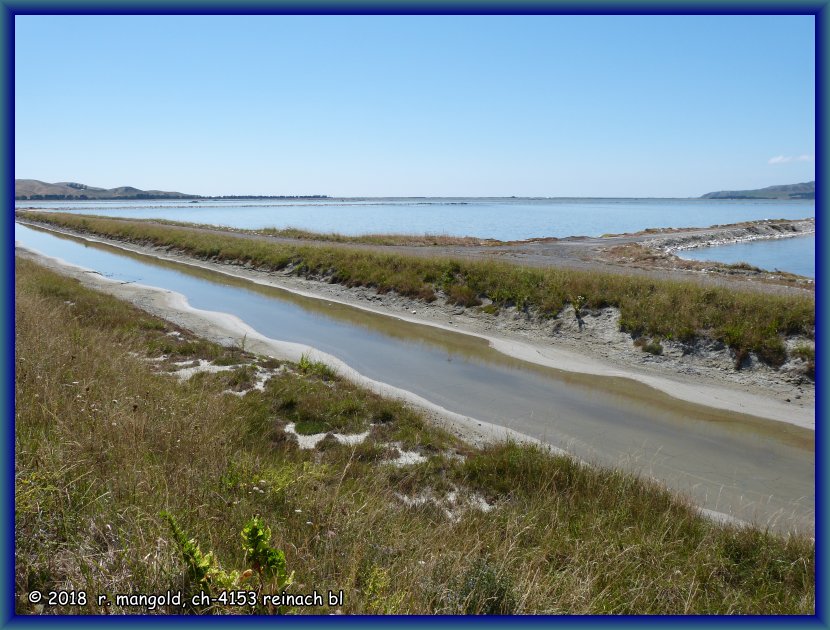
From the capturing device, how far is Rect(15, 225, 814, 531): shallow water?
10.0 metres

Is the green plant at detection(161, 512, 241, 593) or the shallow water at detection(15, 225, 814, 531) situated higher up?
the green plant at detection(161, 512, 241, 593)

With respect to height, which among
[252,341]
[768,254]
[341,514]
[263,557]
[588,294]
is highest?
[768,254]

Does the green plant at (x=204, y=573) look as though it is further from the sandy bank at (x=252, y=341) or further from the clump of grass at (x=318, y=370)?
the clump of grass at (x=318, y=370)

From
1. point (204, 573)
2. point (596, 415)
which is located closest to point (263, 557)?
point (204, 573)

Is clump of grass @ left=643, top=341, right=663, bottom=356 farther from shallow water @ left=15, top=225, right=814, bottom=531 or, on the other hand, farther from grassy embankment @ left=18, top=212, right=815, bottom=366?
shallow water @ left=15, top=225, right=814, bottom=531

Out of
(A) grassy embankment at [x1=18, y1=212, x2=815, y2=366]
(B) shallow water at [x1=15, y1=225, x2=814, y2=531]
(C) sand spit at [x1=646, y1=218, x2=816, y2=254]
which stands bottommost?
(B) shallow water at [x1=15, y1=225, x2=814, y2=531]

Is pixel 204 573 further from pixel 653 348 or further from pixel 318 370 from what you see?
pixel 653 348

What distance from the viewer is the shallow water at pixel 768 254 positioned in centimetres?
3934

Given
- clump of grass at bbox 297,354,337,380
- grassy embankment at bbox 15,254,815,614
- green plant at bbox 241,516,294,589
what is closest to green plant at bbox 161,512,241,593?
grassy embankment at bbox 15,254,815,614

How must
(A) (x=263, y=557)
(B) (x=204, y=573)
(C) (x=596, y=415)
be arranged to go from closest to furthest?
(B) (x=204, y=573) < (A) (x=263, y=557) < (C) (x=596, y=415)

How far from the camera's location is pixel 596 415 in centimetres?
1348

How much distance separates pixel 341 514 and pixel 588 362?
1428 cm

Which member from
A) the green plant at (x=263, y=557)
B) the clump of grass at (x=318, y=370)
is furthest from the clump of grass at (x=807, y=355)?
the green plant at (x=263, y=557)

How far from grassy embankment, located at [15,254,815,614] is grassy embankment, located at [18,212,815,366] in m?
11.0
